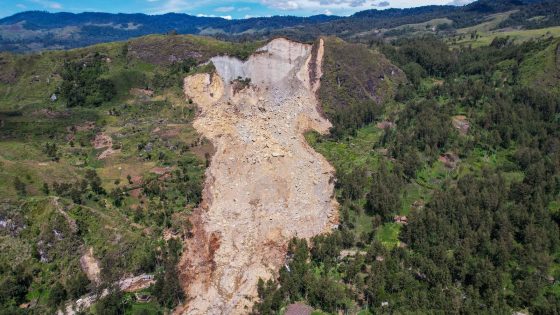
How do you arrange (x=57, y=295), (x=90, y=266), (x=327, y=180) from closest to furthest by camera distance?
1. (x=57, y=295)
2. (x=90, y=266)
3. (x=327, y=180)

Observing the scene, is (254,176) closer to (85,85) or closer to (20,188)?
(20,188)

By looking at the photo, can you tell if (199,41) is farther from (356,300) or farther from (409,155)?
(356,300)

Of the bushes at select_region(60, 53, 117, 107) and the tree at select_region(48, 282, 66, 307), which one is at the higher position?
the bushes at select_region(60, 53, 117, 107)

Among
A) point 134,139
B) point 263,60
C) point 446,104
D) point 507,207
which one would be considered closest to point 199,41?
point 263,60

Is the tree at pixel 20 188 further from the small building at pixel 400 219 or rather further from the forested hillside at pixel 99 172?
the small building at pixel 400 219

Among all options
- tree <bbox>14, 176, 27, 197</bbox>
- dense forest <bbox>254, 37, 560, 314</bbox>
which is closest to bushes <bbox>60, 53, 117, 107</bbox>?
tree <bbox>14, 176, 27, 197</bbox>

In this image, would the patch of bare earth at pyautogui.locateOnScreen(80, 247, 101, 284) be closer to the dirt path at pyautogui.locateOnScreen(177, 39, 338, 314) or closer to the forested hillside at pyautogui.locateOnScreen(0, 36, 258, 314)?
the forested hillside at pyautogui.locateOnScreen(0, 36, 258, 314)

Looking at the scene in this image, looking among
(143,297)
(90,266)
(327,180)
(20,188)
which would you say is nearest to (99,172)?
(20,188)
